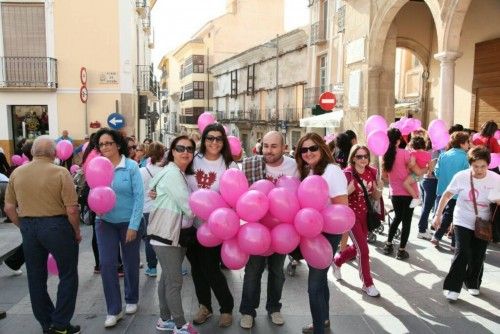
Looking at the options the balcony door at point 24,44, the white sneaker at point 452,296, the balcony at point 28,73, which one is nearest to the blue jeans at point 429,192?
the white sneaker at point 452,296

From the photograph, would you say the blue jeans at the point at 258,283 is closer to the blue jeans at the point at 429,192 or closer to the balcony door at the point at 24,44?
the blue jeans at the point at 429,192

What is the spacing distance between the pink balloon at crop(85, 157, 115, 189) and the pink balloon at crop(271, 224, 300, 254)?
152cm

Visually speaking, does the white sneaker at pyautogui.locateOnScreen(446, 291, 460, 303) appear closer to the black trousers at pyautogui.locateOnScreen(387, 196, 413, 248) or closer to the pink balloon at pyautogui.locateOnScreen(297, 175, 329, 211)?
the black trousers at pyautogui.locateOnScreen(387, 196, 413, 248)

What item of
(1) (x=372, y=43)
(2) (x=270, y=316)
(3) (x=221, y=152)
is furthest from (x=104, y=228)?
(1) (x=372, y=43)

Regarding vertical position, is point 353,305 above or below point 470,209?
below

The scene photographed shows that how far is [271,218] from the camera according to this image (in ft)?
10.6

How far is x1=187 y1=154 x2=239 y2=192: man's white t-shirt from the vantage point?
3.57m

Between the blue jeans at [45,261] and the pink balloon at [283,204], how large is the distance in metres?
1.71

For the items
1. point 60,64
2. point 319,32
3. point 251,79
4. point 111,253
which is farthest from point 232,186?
point 251,79

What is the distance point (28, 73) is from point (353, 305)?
14.6 meters

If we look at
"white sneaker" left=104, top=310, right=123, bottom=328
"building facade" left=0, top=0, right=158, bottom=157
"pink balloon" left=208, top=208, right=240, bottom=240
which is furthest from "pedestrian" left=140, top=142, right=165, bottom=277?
"building facade" left=0, top=0, right=158, bottom=157

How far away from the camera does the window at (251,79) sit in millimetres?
33153

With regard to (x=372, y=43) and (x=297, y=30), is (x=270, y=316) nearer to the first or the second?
(x=372, y=43)

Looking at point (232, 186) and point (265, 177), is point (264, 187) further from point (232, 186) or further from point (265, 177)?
point (265, 177)
